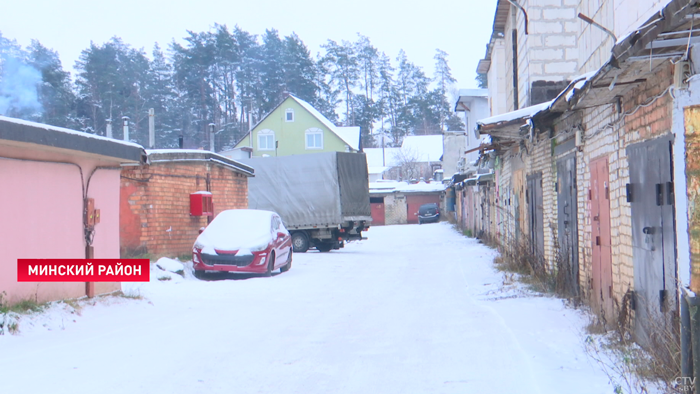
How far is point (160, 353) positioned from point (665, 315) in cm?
483

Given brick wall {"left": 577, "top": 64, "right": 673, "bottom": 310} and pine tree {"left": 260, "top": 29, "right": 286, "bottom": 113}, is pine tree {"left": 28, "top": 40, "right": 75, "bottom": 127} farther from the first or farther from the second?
brick wall {"left": 577, "top": 64, "right": 673, "bottom": 310}

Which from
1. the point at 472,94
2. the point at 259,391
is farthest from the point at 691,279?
the point at 472,94

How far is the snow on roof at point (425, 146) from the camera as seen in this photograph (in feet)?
243

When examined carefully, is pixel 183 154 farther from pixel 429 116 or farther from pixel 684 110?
pixel 429 116

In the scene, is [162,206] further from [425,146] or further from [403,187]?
[425,146]

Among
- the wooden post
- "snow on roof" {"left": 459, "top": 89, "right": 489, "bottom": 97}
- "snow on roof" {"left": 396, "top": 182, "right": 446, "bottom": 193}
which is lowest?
the wooden post

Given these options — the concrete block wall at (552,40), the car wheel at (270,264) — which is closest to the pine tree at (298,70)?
the car wheel at (270,264)

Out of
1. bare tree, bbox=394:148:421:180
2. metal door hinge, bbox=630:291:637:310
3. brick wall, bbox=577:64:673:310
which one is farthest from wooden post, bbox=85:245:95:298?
bare tree, bbox=394:148:421:180

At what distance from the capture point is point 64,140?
8.38 meters

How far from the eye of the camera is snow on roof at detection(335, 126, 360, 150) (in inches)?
2064

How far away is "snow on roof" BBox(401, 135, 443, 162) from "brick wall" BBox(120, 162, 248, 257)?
56.9 metres

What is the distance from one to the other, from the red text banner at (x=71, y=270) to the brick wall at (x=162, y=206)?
11.1 feet

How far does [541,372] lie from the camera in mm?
5840

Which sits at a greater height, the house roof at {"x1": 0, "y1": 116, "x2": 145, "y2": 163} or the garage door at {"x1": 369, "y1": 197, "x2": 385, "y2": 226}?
the house roof at {"x1": 0, "y1": 116, "x2": 145, "y2": 163}
